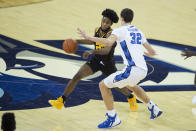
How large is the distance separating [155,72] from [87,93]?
2499 millimetres

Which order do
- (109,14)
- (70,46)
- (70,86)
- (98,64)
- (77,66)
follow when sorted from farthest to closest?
(77,66), (98,64), (70,86), (109,14), (70,46)

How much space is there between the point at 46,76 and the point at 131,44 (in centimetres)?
368

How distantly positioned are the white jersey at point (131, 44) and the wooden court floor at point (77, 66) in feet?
3.97

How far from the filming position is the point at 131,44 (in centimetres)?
749

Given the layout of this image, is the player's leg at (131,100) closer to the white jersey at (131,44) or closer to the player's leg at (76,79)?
the player's leg at (76,79)

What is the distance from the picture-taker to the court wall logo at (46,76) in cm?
923

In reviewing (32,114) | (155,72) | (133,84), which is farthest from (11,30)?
(133,84)

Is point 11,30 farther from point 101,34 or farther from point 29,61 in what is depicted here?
point 101,34

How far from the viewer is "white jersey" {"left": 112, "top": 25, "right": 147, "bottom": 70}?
293 inches

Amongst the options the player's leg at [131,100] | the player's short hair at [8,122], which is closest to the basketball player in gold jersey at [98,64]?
the player's leg at [131,100]

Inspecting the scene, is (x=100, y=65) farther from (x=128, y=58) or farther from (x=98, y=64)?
(x=128, y=58)

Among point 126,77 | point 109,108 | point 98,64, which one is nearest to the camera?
point 126,77

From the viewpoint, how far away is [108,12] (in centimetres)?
808

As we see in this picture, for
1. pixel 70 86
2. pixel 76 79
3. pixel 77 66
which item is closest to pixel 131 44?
pixel 76 79
